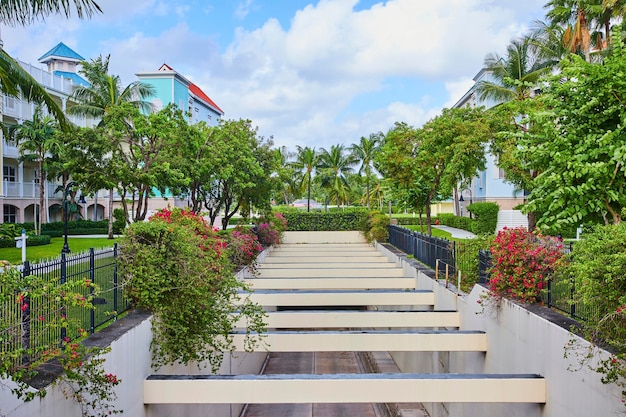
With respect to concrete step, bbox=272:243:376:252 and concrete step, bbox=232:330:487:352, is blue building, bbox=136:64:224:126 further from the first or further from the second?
concrete step, bbox=232:330:487:352

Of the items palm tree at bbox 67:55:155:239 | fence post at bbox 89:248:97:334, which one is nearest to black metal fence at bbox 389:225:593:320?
fence post at bbox 89:248:97:334

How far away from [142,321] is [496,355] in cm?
676

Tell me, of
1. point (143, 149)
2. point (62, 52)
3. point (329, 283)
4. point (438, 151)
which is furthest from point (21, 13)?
point (62, 52)

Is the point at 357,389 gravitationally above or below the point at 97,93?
below

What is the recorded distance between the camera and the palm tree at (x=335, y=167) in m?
52.6

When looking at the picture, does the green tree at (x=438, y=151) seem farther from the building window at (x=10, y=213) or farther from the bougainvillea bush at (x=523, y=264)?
the building window at (x=10, y=213)

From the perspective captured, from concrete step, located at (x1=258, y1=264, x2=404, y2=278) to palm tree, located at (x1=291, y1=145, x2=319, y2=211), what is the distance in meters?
31.9

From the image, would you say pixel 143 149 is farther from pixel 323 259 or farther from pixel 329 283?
pixel 323 259

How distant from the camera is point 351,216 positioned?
135 feet

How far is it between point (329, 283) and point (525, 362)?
8760 mm

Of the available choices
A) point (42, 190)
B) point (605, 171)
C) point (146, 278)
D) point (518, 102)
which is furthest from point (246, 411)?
point (42, 190)

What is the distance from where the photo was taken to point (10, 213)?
118 ft

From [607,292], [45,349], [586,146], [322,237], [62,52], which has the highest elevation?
[62,52]

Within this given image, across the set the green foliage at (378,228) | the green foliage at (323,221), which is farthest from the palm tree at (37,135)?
the green foliage at (378,228)
